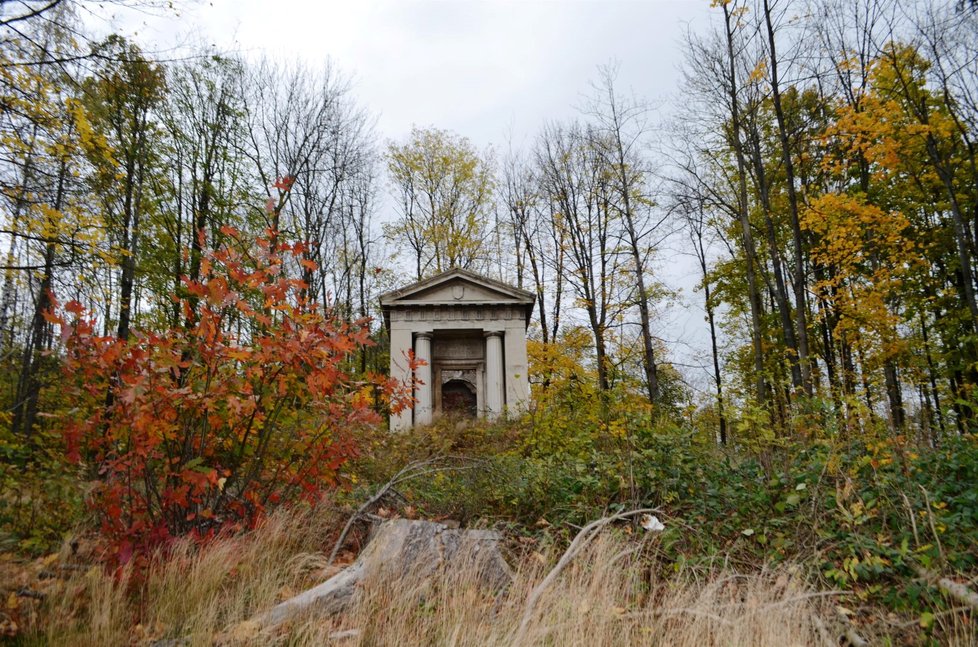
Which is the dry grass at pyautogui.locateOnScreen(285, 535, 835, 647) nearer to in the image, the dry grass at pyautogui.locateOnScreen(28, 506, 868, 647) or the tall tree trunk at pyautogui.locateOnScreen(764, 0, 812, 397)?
the dry grass at pyautogui.locateOnScreen(28, 506, 868, 647)

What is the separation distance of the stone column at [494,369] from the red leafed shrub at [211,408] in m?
11.4

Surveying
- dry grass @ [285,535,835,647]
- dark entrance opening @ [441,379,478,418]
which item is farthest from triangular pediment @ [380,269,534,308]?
dry grass @ [285,535,835,647]

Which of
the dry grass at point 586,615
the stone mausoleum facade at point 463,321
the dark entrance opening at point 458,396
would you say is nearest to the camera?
the dry grass at point 586,615

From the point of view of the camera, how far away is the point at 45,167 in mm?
7387

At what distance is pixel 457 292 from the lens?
53.7 feet

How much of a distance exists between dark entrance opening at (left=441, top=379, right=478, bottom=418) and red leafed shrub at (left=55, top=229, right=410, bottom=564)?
1217 centimetres

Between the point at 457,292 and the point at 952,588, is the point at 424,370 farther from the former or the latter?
the point at 952,588

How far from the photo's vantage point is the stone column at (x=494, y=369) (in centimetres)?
1587

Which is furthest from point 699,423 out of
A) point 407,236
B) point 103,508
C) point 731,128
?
point 407,236

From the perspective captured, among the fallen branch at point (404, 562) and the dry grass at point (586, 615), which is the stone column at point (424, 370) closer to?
the fallen branch at point (404, 562)

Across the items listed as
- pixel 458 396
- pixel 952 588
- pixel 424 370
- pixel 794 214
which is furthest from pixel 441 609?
pixel 458 396

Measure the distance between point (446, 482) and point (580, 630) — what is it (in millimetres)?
3296

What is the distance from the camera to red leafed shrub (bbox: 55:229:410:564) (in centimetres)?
324

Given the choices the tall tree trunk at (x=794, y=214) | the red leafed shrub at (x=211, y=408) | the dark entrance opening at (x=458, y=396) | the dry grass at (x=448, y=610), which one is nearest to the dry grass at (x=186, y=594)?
the dry grass at (x=448, y=610)
